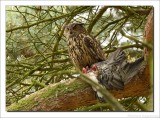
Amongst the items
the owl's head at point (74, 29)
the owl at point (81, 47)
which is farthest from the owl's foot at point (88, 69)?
the owl's head at point (74, 29)

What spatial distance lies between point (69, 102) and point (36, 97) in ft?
0.36

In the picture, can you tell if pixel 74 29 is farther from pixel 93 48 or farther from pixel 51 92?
pixel 51 92

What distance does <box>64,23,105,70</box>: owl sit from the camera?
4.16ft

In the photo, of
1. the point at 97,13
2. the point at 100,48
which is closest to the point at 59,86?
the point at 100,48

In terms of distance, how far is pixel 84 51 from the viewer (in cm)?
129

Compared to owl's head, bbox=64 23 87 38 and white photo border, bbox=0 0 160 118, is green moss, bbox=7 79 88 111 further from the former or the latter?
owl's head, bbox=64 23 87 38

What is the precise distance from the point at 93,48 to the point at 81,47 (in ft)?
0.15

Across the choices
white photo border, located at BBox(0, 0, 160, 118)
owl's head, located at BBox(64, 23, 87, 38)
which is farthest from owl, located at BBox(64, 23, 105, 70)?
white photo border, located at BBox(0, 0, 160, 118)

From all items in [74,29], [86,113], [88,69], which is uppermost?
[74,29]

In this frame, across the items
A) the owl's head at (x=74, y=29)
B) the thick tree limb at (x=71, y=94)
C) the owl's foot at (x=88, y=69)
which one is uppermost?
the owl's head at (x=74, y=29)

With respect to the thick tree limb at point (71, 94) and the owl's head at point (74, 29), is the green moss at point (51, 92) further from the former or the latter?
the owl's head at point (74, 29)

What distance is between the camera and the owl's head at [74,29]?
131cm

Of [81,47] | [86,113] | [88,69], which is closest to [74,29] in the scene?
[81,47]

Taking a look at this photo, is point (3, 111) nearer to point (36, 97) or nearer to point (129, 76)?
point (36, 97)
